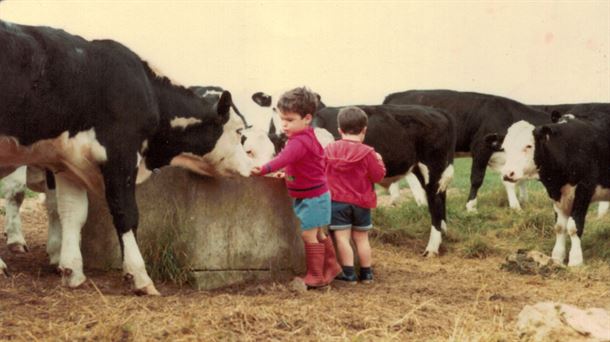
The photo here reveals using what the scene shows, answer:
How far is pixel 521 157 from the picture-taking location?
9.73 m

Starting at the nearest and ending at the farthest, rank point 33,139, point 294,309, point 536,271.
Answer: point 294,309 → point 33,139 → point 536,271

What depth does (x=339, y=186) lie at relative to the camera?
7.12 m

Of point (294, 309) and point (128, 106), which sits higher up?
point (128, 106)

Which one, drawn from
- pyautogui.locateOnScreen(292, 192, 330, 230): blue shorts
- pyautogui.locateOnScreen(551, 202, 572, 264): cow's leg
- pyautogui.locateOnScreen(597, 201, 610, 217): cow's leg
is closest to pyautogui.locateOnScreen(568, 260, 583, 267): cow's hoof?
pyautogui.locateOnScreen(551, 202, 572, 264): cow's leg

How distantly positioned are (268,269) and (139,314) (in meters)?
1.92

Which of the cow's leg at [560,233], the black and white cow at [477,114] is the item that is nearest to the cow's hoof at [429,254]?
the cow's leg at [560,233]

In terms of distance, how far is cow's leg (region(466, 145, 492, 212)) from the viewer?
1403 cm

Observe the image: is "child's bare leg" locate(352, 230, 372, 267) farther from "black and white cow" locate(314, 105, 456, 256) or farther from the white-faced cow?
"black and white cow" locate(314, 105, 456, 256)

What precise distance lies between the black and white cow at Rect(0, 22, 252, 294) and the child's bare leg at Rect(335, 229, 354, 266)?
47.8 inches

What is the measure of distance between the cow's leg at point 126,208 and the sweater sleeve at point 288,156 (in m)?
0.98

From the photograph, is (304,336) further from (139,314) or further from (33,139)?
(33,139)

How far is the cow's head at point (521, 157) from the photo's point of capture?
9.66m

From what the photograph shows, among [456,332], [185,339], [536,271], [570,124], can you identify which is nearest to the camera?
[185,339]

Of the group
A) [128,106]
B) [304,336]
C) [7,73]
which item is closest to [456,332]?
[304,336]
